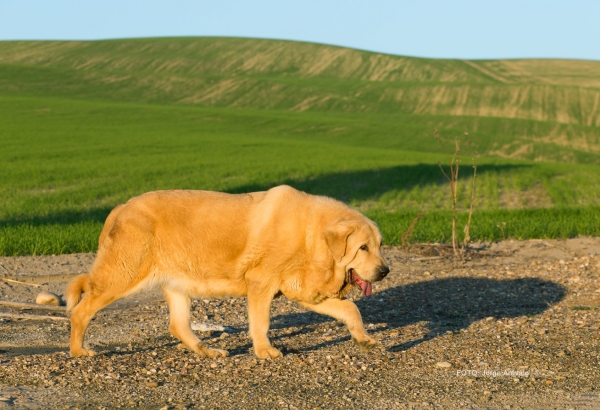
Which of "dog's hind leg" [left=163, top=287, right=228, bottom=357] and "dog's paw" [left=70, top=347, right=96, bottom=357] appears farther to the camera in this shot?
"dog's hind leg" [left=163, top=287, right=228, bottom=357]

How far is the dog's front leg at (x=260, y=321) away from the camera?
757cm

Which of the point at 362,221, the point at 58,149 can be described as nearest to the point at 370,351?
the point at 362,221

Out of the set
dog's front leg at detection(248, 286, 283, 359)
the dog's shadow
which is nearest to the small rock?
the dog's shadow

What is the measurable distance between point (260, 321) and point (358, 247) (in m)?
1.22

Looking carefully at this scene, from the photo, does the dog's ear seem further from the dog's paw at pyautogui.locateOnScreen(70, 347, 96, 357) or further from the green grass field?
the green grass field

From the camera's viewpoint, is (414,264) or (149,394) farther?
(414,264)

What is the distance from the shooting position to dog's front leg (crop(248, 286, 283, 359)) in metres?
7.57

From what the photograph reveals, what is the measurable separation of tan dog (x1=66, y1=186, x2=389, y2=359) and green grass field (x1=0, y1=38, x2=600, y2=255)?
7.51 m

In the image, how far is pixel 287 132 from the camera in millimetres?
69062

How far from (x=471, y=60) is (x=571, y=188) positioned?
93506 millimetres

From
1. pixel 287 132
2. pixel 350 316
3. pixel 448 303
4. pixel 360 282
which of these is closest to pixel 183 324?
pixel 350 316

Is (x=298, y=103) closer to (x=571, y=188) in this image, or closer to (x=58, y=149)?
(x=58, y=149)

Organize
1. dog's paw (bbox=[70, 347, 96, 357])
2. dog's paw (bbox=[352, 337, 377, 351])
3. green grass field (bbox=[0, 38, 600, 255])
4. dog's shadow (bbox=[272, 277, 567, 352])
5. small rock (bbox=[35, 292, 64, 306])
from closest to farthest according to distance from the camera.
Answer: dog's paw (bbox=[352, 337, 377, 351]) → dog's paw (bbox=[70, 347, 96, 357]) → dog's shadow (bbox=[272, 277, 567, 352]) → small rock (bbox=[35, 292, 64, 306]) → green grass field (bbox=[0, 38, 600, 255])

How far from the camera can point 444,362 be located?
7504 mm
